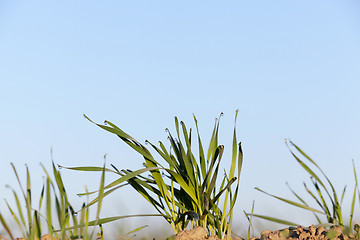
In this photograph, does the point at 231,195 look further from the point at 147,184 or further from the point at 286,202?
the point at 147,184

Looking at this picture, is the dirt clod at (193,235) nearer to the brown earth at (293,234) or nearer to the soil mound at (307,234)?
the brown earth at (293,234)

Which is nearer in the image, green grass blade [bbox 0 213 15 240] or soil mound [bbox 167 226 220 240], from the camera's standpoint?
green grass blade [bbox 0 213 15 240]

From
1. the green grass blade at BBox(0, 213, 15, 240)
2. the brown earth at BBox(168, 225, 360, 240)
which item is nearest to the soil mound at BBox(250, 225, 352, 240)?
the brown earth at BBox(168, 225, 360, 240)

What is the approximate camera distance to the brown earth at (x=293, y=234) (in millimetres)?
2287

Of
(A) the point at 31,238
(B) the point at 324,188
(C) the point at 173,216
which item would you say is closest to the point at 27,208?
(A) the point at 31,238

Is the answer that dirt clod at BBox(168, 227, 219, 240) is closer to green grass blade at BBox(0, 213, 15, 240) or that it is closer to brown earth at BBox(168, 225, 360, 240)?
brown earth at BBox(168, 225, 360, 240)

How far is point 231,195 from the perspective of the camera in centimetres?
254

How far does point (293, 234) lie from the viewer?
252 centimetres

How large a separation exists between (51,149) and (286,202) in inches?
56.8

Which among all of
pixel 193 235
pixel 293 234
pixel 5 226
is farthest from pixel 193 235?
pixel 5 226

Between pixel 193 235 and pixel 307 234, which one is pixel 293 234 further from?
pixel 193 235

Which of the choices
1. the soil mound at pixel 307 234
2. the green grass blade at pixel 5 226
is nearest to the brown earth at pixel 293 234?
the soil mound at pixel 307 234

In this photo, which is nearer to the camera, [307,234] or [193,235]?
[193,235]

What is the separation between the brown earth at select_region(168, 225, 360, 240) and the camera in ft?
7.50
